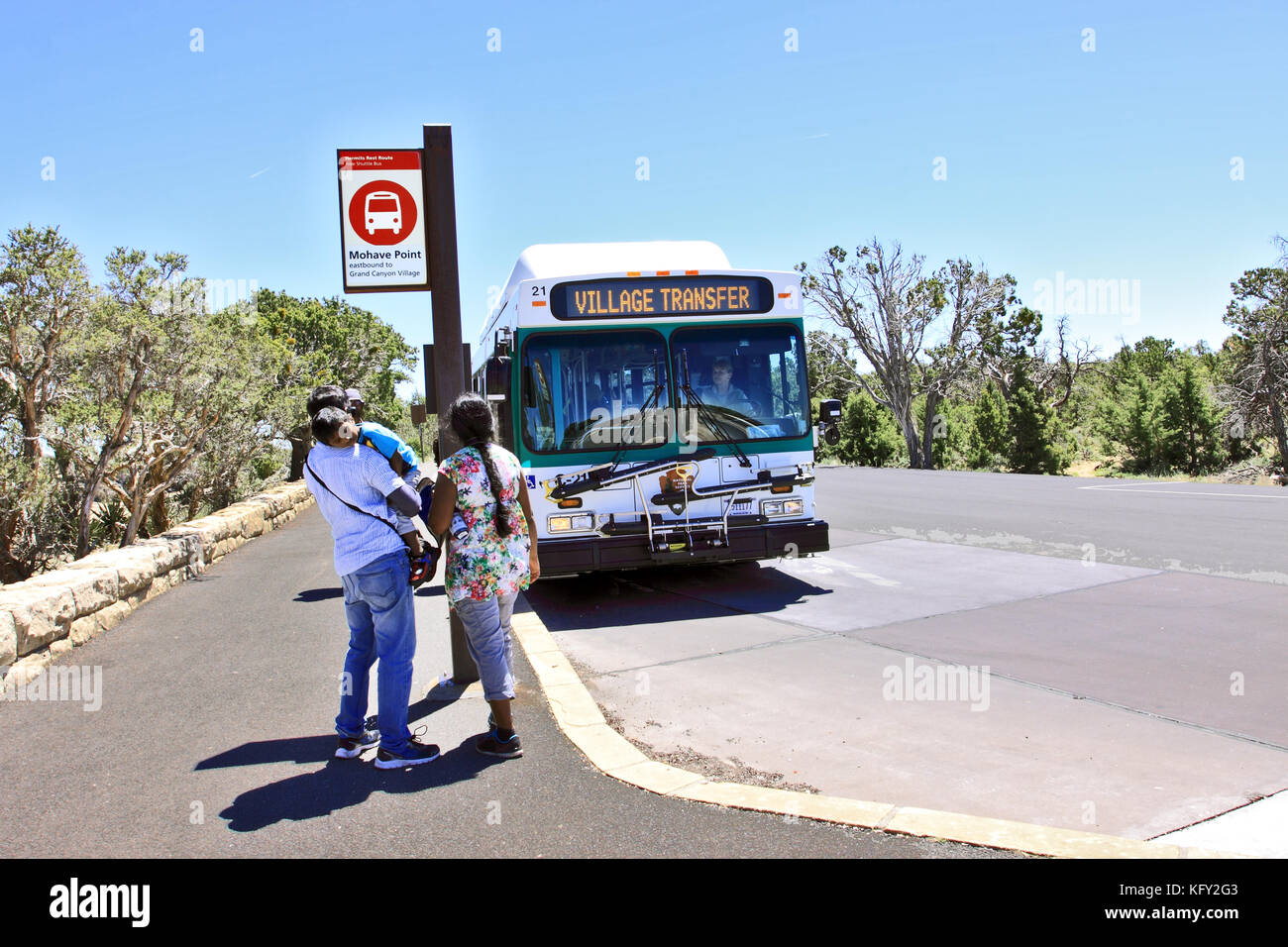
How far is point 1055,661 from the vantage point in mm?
6281

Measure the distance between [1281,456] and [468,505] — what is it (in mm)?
30813

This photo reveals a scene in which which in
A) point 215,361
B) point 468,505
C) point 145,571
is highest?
point 215,361

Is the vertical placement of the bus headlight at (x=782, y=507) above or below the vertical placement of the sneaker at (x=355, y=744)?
above

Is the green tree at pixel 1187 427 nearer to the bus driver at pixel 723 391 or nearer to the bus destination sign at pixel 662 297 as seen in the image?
the bus destination sign at pixel 662 297

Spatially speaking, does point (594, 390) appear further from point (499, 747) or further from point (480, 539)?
point (499, 747)

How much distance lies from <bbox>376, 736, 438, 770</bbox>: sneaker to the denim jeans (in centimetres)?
39

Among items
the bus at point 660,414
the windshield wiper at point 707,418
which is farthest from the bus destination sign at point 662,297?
the windshield wiper at point 707,418

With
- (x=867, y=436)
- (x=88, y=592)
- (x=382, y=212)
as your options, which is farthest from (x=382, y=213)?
(x=867, y=436)

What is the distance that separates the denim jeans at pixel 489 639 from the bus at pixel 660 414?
385 cm

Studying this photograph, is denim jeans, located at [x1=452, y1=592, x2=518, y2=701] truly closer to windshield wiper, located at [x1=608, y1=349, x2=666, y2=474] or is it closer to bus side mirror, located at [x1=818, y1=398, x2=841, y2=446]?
windshield wiper, located at [x1=608, y1=349, x2=666, y2=474]

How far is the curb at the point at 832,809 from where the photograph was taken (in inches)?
136

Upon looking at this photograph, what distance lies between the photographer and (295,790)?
430cm
